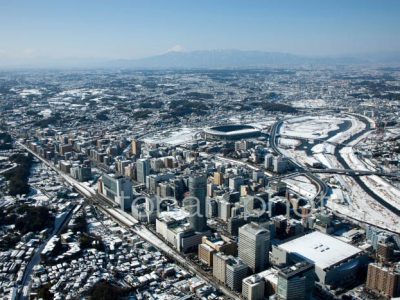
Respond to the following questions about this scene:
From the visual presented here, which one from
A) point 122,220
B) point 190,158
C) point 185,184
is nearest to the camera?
point 122,220

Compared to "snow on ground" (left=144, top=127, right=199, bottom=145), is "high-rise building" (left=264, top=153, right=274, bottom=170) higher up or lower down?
higher up

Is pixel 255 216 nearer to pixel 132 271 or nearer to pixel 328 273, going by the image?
pixel 328 273

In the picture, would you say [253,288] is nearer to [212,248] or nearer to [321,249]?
[212,248]

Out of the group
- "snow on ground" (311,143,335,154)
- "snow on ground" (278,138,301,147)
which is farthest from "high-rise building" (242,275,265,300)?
"snow on ground" (278,138,301,147)

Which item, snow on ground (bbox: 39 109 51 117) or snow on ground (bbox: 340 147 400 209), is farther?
snow on ground (bbox: 39 109 51 117)

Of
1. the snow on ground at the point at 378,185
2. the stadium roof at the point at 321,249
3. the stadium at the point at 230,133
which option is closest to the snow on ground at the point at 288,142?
the stadium at the point at 230,133

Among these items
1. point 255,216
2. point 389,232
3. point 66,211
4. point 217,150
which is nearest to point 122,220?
point 66,211

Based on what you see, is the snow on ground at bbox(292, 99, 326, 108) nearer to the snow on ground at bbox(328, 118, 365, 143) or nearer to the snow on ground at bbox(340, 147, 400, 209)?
the snow on ground at bbox(328, 118, 365, 143)
